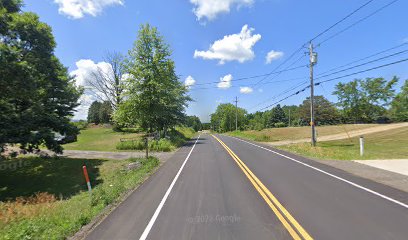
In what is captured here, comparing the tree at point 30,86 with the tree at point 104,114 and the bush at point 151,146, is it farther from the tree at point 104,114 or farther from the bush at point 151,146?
the tree at point 104,114

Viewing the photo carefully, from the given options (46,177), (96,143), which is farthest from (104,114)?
(46,177)

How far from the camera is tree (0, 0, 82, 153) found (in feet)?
47.8

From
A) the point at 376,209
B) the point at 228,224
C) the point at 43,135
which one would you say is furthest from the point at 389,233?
the point at 43,135

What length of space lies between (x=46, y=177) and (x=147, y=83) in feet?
53.4

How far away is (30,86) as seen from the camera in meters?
15.0

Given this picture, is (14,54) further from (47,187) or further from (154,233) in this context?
(154,233)

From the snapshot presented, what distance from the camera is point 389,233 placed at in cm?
530

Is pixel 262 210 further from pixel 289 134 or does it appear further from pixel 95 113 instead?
pixel 95 113

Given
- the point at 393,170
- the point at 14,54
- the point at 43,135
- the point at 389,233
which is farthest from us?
the point at 43,135

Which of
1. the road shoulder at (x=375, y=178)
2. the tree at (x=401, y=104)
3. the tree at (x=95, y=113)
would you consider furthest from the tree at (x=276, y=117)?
the road shoulder at (x=375, y=178)

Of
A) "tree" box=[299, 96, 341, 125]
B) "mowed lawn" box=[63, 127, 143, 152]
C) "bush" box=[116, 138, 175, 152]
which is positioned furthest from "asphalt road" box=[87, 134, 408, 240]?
"tree" box=[299, 96, 341, 125]

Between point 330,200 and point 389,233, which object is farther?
point 330,200

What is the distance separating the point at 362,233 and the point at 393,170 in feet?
29.0

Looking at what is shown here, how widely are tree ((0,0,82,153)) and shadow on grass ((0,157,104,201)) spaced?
1.97 m
